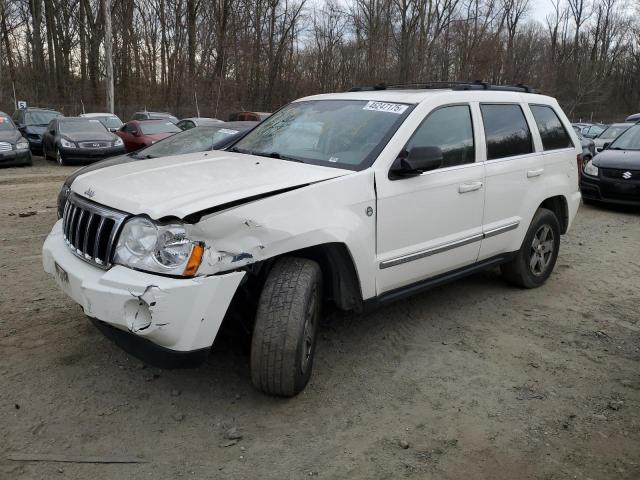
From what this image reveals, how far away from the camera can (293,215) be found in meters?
3.09

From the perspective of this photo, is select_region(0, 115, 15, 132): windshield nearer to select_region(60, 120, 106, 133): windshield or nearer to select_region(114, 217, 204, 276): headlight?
select_region(60, 120, 106, 133): windshield

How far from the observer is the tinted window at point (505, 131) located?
452 centimetres

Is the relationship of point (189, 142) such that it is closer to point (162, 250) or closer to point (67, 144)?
point (162, 250)

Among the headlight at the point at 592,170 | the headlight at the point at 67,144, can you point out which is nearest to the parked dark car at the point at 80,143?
the headlight at the point at 67,144

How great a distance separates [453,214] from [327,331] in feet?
4.28

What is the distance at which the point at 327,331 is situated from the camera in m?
4.30

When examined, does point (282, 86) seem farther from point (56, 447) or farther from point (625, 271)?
point (56, 447)

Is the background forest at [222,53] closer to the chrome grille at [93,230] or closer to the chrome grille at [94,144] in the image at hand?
the chrome grille at [94,144]

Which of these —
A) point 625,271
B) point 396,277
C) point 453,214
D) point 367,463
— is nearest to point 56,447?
point 367,463

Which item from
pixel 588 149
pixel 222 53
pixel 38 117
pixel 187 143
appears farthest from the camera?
pixel 222 53

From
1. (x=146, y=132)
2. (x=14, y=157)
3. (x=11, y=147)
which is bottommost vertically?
(x=14, y=157)

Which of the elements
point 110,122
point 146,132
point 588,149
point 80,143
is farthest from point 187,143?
→ point 110,122

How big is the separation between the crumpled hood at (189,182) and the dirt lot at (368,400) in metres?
1.18

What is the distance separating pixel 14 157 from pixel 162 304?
46.1ft
